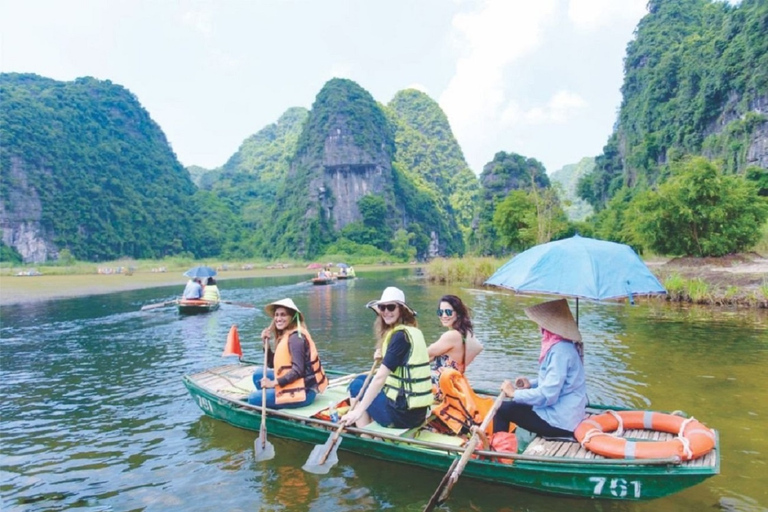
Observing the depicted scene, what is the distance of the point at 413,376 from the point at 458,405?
0.64 meters

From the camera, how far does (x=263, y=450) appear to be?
6.26 m

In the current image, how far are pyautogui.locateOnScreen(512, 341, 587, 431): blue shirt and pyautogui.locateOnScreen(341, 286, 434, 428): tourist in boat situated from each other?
102cm

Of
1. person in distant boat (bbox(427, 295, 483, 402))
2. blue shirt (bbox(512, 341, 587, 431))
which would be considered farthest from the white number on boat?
blue shirt (bbox(512, 341, 587, 431))

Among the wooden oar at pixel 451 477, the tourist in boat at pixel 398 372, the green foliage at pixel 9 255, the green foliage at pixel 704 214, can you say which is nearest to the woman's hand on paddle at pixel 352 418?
the tourist in boat at pixel 398 372

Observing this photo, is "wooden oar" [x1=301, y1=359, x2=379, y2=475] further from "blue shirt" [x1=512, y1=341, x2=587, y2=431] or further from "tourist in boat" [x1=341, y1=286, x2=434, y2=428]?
"blue shirt" [x1=512, y1=341, x2=587, y2=431]

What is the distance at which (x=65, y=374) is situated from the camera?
1101 centimetres

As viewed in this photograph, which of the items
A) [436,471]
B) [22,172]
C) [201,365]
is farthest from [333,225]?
[436,471]

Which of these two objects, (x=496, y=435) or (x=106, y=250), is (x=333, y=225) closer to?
(x=106, y=250)

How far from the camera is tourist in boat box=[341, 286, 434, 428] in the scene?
5.34 metres

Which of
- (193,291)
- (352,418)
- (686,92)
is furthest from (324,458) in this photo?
(686,92)

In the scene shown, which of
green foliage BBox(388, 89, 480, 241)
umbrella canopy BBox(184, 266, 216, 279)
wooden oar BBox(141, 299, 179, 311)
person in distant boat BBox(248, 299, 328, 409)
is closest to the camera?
person in distant boat BBox(248, 299, 328, 409)

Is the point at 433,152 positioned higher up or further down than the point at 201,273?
higher up

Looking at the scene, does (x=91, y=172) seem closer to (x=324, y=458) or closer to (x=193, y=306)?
(x=193, y=306)

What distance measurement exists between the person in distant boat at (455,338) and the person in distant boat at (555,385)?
0.81 meters
